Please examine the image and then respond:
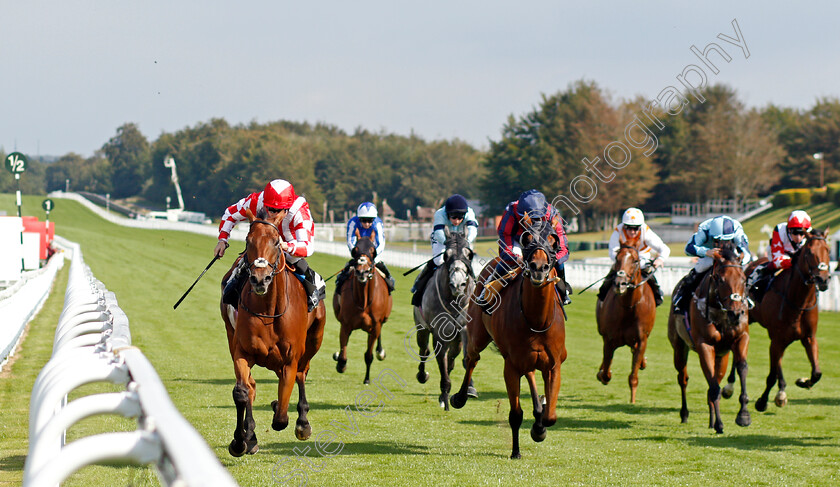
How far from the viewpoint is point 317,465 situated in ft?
22.4

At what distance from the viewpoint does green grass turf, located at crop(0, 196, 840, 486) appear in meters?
6.64

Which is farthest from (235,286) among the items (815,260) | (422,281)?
(815,260)

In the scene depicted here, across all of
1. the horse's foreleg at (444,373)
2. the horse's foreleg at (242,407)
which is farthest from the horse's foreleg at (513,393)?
the horse's foreleg at (444,373)

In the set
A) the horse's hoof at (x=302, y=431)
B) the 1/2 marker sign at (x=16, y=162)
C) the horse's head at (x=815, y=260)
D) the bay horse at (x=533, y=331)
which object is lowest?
the horse's hoof at (x=302, y=431)

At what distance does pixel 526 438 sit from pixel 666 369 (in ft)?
22.5

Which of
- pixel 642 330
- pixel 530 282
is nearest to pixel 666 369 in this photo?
pixel 642 330

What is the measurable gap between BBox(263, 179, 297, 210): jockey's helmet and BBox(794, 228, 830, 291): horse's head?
233 inches

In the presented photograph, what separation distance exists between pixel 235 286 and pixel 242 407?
100cm

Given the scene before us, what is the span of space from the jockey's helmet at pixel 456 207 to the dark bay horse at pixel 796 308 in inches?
149

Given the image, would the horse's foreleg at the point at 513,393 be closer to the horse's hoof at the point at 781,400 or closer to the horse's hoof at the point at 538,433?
the horse's hoof at the point at 538,433

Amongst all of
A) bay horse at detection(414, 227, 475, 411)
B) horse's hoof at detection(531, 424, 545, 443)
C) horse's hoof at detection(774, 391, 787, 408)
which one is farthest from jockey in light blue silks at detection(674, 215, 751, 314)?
horse's hoof at detection(531, 424, 545, 443)

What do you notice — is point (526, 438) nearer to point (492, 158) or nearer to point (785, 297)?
point (785, 297)

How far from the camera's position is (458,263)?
31.0ft

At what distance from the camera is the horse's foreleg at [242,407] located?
6617 mm
